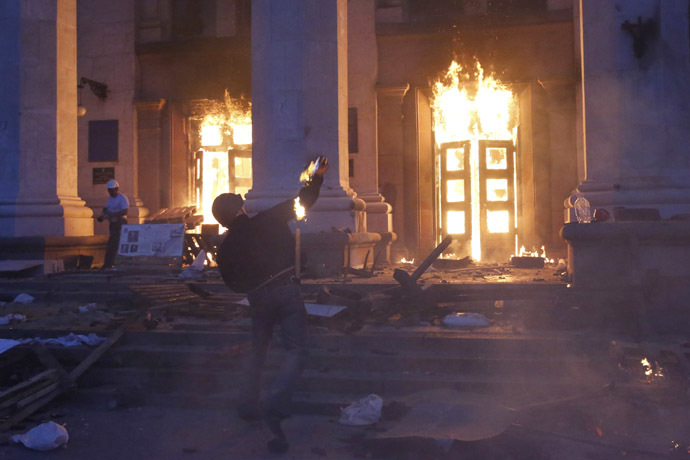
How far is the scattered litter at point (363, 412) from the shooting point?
470 centimetres

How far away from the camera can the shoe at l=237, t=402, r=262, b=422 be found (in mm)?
4820

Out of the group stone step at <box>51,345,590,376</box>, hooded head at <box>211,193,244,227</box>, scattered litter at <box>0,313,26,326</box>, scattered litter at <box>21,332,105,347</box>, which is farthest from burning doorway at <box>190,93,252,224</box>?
hooded head at <box>211,193,244,227</box>

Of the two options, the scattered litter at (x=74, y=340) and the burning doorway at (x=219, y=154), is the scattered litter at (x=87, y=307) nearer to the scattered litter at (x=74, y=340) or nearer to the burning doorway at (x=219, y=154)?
the scattered litter at (x=74, y=340)

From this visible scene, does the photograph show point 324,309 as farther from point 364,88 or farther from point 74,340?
point 364,88

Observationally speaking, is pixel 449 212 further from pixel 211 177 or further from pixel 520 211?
pixel 211 177

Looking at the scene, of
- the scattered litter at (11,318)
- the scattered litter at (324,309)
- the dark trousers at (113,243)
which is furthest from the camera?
the dark trousers at (113,243)

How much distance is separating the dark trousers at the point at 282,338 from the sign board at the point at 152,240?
6.96m

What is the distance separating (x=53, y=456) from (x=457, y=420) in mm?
2795

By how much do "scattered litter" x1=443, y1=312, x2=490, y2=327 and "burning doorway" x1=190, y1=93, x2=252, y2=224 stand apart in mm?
11973

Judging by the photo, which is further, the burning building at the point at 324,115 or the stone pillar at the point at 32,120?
the stone pillar at the point at 32,120

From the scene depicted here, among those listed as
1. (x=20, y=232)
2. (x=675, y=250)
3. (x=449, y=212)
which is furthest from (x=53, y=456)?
(x=449, y=212)

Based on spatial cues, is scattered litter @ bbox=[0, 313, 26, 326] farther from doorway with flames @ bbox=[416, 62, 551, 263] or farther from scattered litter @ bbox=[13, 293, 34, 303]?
doorway with flames @ bbox=[416, 62, 551, 263]

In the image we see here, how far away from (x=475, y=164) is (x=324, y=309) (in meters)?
10.6

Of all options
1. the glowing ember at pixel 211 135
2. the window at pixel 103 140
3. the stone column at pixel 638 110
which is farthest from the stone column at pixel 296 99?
the window at pixel 103 140
